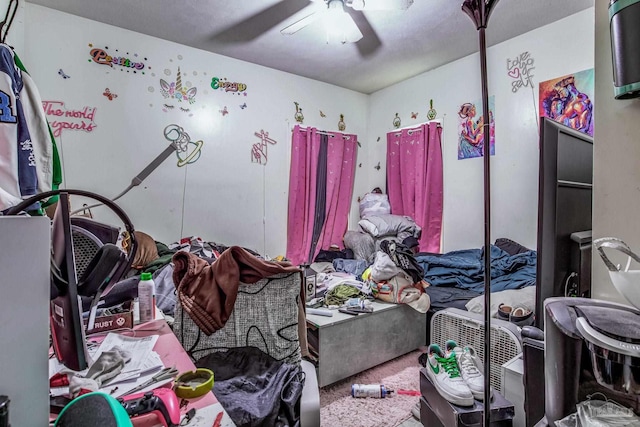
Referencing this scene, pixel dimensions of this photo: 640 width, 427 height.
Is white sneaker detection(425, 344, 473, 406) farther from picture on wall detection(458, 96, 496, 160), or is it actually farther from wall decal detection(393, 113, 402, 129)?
wall decal detection(393, 113, 402, 129)

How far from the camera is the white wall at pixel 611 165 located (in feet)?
2.69

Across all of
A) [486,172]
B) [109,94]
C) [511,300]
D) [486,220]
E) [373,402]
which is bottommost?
[373,402]

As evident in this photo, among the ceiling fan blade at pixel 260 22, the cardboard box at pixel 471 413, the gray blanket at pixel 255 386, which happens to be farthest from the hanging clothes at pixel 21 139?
the cardboard box at pixel 471 413

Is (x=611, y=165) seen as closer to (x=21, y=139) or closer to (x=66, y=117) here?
(x=21, y=139)

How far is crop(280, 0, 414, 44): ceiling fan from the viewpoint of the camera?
6.74ft

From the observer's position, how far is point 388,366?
7.32 ft

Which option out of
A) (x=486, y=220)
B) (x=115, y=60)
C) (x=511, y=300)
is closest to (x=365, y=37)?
(x=115, y=60)

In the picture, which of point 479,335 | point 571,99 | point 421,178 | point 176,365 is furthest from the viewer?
point 421,178

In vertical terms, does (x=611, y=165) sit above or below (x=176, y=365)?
above

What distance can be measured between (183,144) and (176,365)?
2.65m

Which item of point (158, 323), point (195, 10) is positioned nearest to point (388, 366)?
point (158, 323)

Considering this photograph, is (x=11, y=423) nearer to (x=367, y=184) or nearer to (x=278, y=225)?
(x=278, y=225)

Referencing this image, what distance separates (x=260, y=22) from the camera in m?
2.75

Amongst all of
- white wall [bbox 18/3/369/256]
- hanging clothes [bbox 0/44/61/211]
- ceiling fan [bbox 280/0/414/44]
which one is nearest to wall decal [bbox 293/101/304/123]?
white wall [bbox 18/3/369/256]
